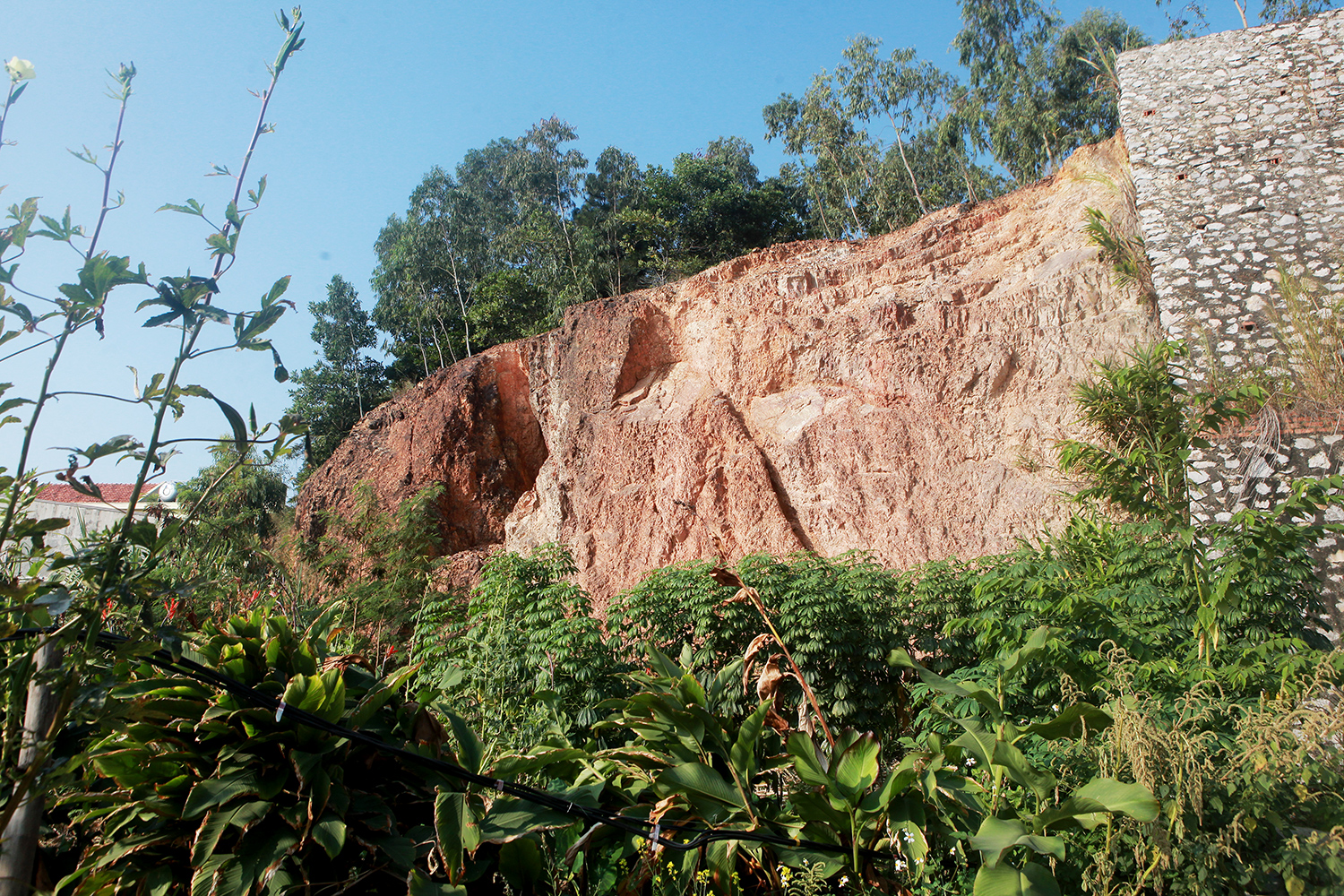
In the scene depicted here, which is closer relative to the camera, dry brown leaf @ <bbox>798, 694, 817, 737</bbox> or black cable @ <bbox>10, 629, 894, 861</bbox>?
black cable @ <bbox>10, 629, 894, 861</bbox>

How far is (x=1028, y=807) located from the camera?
2.49 meters

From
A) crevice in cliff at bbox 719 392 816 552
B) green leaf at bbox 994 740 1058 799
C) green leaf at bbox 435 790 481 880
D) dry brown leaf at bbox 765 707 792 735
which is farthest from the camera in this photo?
crevice in cliff at bbox 719 392 816 552

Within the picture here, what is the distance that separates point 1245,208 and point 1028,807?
320 inches

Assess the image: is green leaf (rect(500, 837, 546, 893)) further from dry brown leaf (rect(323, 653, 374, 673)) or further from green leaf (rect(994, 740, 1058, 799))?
green leaf (rect(994, 740, 1058, 799))

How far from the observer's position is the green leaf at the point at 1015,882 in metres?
1.84

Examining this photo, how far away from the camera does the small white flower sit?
1.60m

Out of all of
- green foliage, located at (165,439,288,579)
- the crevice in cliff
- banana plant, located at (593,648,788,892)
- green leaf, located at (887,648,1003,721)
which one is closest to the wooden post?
green foliage, located at (165,439,288,579)

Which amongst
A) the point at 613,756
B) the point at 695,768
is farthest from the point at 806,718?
the point at 695,768

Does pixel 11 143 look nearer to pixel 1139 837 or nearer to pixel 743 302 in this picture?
pixel 1139 837

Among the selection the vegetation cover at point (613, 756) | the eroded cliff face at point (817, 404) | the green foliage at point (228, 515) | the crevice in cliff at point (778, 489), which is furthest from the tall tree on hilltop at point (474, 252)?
the vegetation cover at point (613, 756)

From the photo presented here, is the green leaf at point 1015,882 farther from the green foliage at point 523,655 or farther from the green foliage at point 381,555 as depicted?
the green foliage at point 381,555

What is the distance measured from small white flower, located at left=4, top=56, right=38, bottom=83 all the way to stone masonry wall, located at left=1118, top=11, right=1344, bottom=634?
747cm

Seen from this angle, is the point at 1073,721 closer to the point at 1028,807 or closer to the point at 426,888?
the point at 1028,807

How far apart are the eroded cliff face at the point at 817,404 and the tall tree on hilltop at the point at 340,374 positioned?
35.4 ft
